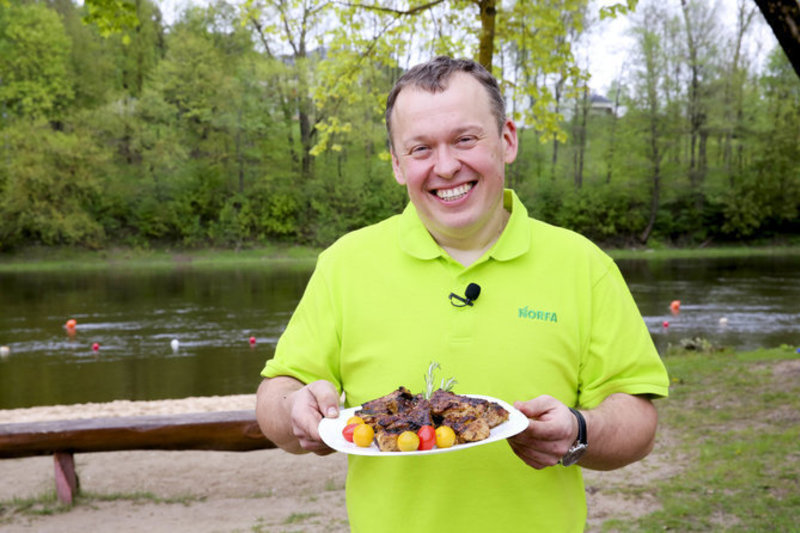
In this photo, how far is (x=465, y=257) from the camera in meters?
2.07

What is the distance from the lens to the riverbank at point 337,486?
5.37 metres

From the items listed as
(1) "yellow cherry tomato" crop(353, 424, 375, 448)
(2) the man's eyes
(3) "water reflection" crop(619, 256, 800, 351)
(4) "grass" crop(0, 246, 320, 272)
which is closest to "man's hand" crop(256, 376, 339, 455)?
(1) "yellow cherry tomato" crop(353, 424, 375, 448)

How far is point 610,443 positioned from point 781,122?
162ft

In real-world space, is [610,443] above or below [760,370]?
above

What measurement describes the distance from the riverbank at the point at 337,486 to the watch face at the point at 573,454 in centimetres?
371

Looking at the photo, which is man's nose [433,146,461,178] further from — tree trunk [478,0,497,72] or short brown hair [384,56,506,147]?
tree trunk [478,0,497,72]

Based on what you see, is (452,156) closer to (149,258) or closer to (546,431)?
(546,431)

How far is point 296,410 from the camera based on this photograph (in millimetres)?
1849

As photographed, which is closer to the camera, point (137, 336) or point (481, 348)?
point (481, 348)

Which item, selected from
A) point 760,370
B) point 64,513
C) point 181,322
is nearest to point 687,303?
point 760,370

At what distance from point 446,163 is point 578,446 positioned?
819mm

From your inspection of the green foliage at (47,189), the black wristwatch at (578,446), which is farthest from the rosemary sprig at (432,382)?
the green foliage at (47,189)

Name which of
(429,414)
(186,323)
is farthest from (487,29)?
(186,323)

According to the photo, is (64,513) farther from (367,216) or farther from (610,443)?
(367,216)
